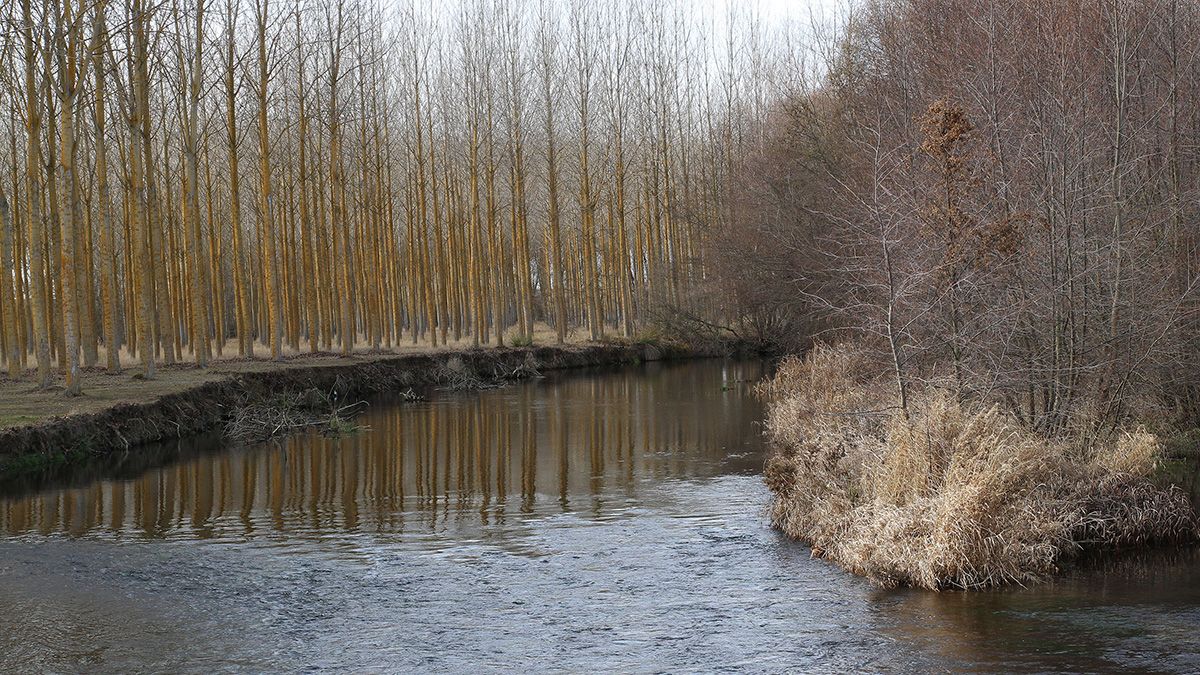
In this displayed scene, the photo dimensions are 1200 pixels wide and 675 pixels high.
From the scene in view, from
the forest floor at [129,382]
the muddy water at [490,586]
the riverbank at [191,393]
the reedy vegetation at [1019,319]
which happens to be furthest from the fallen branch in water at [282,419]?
the reedy vegetation at [1019,319]

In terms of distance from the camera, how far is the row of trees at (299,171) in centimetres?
2511

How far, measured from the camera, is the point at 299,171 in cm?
3381

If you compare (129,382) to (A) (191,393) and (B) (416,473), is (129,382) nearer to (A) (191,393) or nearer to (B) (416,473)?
(A) (191,393)

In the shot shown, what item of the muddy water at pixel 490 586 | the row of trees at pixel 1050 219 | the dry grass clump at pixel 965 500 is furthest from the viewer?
the row of trees at pixel 1050 219

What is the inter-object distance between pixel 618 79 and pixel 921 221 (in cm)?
3520

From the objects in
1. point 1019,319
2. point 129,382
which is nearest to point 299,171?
point 129,382

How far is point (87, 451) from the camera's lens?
18.6m

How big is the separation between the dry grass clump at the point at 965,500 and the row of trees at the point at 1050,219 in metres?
1.03

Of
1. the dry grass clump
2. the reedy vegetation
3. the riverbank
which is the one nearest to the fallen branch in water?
the riverbank

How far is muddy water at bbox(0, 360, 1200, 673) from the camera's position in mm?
8820

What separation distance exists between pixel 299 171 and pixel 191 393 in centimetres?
1274

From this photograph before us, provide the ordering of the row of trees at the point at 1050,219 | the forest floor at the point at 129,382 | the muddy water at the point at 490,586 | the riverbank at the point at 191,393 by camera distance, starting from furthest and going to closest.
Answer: the forest floor at the point at 129,382
the riverbank at the point at 191,393
the row of trees at the point at 1050,219
the muddy water at the point at 490,586

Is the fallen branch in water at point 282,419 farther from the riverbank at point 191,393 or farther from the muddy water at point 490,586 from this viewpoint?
the muddy water at point 490,586

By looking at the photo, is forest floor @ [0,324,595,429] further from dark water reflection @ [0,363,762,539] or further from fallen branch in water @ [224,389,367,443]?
dark water reflection @ [0,363,762,539]
